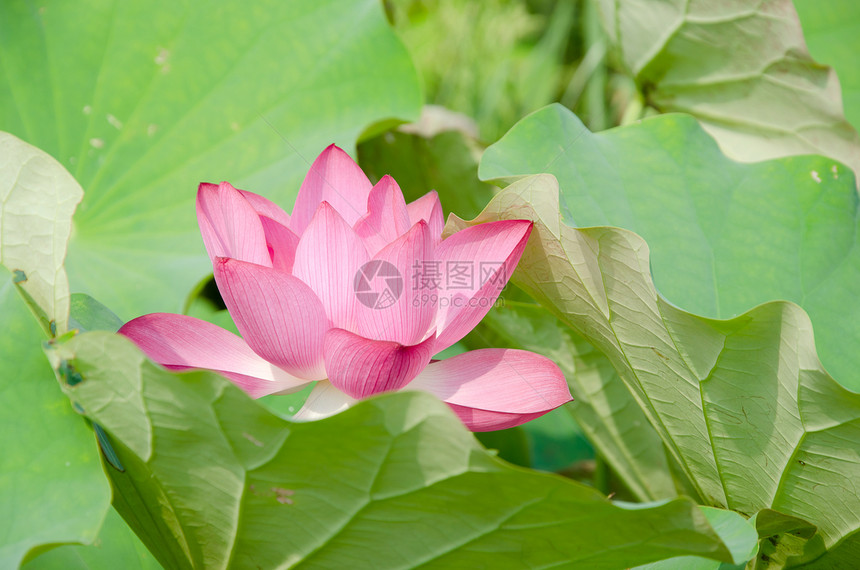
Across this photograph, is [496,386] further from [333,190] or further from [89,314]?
[89,314]

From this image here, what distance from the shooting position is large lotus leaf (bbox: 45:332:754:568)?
1.30 feet

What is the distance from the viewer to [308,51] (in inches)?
39.4

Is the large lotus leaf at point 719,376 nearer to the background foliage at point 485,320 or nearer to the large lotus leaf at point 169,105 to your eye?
the background foliage at point 485,320

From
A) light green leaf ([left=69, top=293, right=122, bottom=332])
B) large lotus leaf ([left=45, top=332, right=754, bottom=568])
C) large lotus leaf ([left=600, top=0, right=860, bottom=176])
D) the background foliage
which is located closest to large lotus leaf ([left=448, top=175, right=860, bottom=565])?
the background foliage

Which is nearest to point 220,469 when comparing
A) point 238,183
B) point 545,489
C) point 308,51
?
point 545,489

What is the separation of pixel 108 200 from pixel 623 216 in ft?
2.23

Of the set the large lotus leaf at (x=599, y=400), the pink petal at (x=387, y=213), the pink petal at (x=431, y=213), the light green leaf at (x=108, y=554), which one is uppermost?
the pink petal at (x=387, y=213)

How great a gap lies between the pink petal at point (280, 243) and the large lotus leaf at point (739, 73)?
717 mm

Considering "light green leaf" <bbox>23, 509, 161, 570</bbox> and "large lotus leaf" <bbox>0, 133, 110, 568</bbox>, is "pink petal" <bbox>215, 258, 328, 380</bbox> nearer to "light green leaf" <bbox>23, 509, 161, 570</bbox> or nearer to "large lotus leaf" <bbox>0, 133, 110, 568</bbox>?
"large lotus leaf" <bbox>0, 133, 110, 568</bbox>

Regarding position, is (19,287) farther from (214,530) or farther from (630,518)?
(630,518)

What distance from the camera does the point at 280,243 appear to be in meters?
0.56

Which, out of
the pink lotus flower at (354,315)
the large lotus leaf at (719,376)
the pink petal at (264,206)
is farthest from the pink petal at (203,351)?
the large lotus leaf at (719,376)

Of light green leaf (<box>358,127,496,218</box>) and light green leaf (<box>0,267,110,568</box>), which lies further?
light green leaf (<box>358,127,496,218</box>)

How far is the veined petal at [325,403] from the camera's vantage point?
511mm
